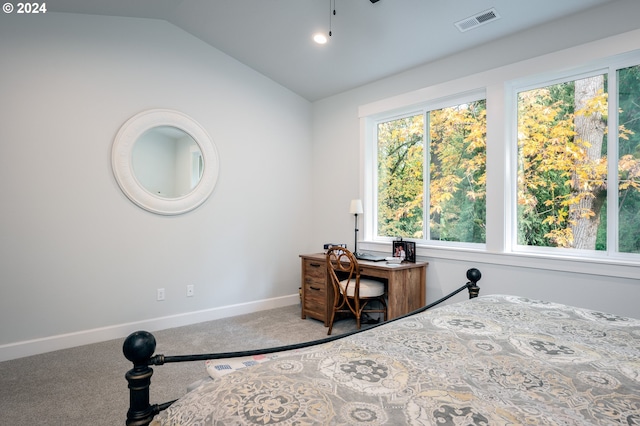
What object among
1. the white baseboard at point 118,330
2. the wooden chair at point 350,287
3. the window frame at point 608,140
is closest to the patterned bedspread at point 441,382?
the window frame at point 608,140

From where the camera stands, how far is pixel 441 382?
941mm

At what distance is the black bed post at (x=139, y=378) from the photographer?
0.96 m

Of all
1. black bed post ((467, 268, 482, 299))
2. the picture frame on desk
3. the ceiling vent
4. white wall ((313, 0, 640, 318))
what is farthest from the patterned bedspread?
the ceiling vent

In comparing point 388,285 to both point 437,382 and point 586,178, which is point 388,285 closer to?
point 586,178

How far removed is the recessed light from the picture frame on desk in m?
2.10

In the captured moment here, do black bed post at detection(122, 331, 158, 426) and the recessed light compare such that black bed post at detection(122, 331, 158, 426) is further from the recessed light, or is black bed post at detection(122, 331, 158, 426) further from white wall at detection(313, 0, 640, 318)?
the recessed light

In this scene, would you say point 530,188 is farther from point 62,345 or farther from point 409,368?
point 62,345

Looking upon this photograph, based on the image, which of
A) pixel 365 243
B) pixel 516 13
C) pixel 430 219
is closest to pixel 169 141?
pixel 365 243

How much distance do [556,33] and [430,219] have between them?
1.83m

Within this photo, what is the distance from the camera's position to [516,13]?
266 centimetres

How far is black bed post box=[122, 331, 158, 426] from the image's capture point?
964 mm

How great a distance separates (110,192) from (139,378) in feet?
9.24

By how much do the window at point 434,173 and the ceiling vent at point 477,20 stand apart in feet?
2.08

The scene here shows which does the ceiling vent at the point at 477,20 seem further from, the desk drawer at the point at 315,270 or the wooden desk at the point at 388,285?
the desk drawer at the point at 315,270
